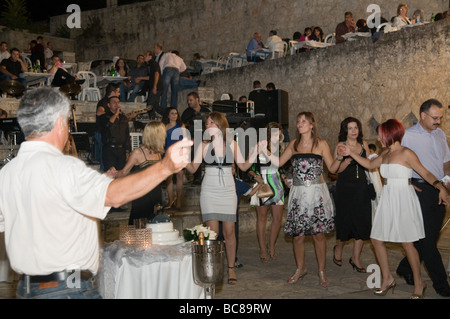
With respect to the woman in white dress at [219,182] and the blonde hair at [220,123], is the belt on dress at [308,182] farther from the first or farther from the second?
the blonde hair at [220,123]

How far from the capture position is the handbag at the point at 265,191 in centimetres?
621

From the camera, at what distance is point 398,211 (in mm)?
4754

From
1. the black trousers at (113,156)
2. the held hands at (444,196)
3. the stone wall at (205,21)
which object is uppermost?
the stone wall at (205,21)

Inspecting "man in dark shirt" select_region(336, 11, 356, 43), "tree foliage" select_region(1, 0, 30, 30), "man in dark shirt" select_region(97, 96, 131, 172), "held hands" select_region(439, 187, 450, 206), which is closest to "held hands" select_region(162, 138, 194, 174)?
"held hands" select_region(439, 187, 450, 206)

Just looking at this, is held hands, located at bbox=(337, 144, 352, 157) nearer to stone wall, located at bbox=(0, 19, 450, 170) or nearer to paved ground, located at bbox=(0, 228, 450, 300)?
paved ground, located at bbox=(0, 228, 450, 300)

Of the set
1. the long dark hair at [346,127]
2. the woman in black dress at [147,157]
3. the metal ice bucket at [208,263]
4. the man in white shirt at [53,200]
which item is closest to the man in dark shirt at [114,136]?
the woman in black dress at [147,157]

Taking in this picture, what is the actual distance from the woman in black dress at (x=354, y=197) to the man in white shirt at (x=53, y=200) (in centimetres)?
400

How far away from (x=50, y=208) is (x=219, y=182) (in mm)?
3319

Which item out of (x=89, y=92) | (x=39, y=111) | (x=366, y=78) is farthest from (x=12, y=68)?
(x=39, y=111)

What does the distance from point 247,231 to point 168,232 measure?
5.18 m

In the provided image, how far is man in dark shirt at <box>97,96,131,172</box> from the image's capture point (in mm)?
8203

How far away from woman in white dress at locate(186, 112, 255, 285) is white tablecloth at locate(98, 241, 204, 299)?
5.92 feet
